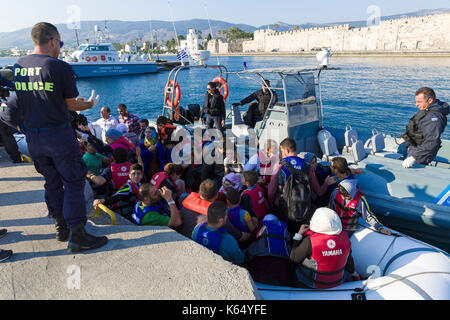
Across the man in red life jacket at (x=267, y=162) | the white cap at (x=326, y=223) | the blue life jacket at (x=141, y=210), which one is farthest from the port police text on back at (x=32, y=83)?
the man in red life jacket at (x=267, y=162)

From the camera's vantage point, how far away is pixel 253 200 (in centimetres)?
324

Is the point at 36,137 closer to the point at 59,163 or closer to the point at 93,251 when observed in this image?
the point at 59,163

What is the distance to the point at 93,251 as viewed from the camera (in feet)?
7.55

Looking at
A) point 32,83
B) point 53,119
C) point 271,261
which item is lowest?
point 271,261

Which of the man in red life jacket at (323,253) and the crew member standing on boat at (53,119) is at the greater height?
the crew member standing on boat at (53,119)

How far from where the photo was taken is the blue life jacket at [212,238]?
248cm

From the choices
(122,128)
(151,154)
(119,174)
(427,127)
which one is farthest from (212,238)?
(122,128)

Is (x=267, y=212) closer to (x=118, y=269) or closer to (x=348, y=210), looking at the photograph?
(x=348, y=210)

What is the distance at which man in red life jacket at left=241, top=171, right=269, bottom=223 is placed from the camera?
3221 mm

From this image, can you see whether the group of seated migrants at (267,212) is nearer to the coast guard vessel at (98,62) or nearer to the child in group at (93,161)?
the child in group at (93,161)

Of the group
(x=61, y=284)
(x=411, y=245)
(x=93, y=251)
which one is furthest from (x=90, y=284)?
(x=411, y=245)

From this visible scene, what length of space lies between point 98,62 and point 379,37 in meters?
63.4

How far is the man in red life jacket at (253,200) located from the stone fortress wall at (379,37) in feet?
202

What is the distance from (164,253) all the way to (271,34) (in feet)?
339
